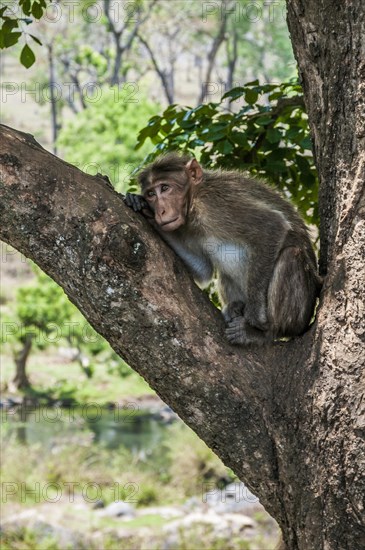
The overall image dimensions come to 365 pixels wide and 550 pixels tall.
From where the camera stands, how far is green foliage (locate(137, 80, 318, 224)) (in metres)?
3.75

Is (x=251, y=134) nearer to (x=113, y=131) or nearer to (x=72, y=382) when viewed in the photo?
(x=113, y=131)

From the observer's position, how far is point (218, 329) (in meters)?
2.62

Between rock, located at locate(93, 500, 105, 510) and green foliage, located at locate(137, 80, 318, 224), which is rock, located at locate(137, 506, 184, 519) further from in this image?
green foliage, located at locate(137, 80, 318, 224)

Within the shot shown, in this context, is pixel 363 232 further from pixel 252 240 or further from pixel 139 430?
pixel 139 430

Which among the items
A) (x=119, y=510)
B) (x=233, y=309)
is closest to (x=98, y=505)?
(x=119, y=510)

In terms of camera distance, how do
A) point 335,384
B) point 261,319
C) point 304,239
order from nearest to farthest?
point 335,384 < point 261,319 < point 304,239

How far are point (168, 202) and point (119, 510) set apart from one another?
8.52m

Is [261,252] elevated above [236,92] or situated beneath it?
situated beneath

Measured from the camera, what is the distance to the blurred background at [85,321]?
4.00 m

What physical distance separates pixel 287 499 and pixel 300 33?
1.53 m

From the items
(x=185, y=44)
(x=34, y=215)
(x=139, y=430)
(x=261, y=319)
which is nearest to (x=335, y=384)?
(x=261, y=319)

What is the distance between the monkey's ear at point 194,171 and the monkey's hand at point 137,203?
0.36 m

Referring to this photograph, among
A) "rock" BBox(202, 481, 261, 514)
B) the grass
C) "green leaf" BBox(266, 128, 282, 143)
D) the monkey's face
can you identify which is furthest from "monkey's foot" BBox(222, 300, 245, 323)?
the grass

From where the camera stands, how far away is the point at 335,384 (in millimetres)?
2428
